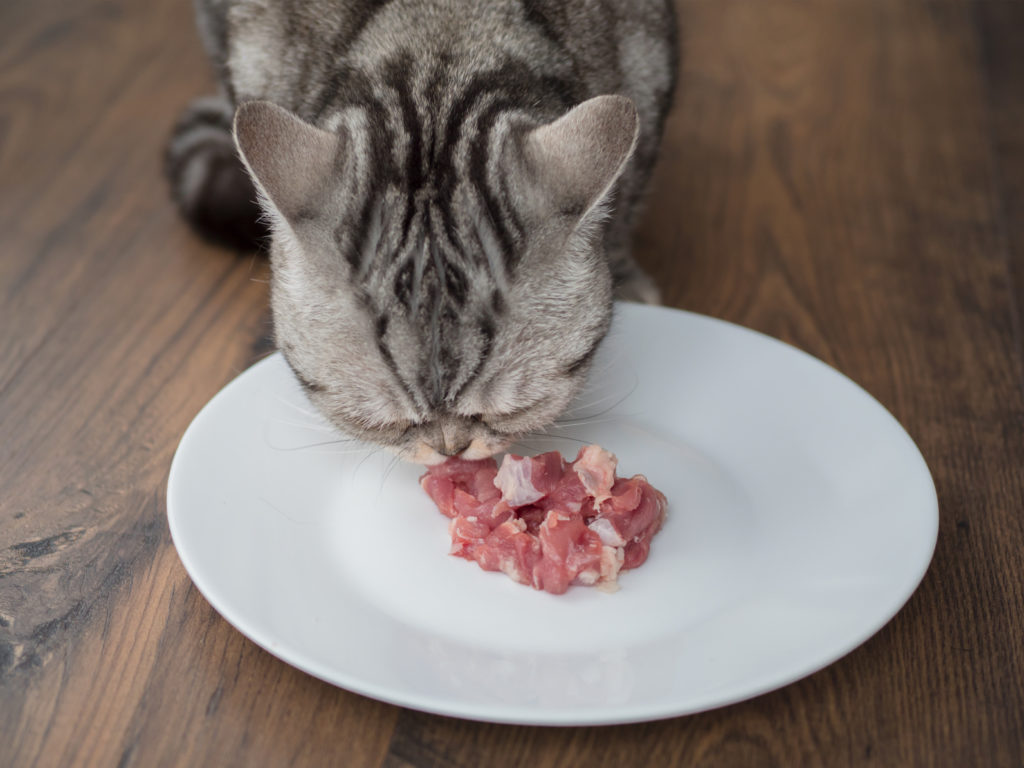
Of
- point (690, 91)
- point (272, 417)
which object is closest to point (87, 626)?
point (272, 417)

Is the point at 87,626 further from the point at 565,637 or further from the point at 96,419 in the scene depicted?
the point at 565,637

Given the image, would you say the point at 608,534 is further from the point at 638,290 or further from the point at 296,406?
the point at 638,290

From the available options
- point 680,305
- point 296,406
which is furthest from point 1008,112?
point 296,406

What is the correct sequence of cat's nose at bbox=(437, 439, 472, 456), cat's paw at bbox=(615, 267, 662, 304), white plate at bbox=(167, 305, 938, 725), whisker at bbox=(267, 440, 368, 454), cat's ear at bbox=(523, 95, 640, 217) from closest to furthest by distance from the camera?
1. white plate at bbox=(167, 305, 938, 725)
2. cat's ear at bbox=(523, 95, 640, 217)
3. cat's nose at bbox=(437, 439, 472, 456)
4. whisker at bbox=(267, 440, 368, 454)
5. cat's paw at bbox=(615, 267, 662, 304)

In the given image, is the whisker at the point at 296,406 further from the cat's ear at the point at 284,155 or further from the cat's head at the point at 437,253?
the cat's ear at the point at 284,155

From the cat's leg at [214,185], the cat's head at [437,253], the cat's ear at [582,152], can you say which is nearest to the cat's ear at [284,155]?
the cat's head at [437,253]

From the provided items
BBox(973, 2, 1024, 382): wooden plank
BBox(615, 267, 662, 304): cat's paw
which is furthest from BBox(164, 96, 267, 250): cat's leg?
BBox(973, 2, 1024, 382): wooden plank

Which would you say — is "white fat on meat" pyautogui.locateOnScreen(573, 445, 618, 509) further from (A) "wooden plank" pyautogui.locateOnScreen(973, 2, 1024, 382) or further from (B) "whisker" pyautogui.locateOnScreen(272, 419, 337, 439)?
(A) "wooden plank" pyautogui.locateOnScreen(973, 2, 1024, 382)
